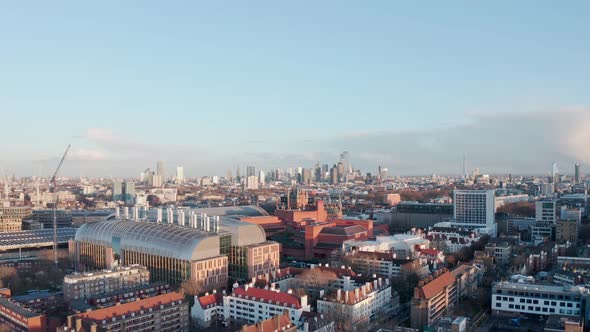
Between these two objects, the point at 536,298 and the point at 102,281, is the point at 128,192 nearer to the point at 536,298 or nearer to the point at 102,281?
the point at 102,281

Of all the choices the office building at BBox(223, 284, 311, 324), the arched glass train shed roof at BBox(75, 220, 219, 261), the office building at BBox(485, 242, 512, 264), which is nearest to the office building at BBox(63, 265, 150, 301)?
the arched glass train shed roof at BBox(75, 220, 219, 261)

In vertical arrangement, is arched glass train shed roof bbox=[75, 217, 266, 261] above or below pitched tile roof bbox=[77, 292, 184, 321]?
above

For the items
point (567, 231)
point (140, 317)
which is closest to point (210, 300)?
point (140, 317)

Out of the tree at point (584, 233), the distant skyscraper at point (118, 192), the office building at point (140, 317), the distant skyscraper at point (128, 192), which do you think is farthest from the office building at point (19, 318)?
the distant skyscraper at point (118, 192)

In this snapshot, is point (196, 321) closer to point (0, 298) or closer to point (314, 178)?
point (0, 298)

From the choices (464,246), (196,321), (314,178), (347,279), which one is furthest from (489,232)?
(314,178)

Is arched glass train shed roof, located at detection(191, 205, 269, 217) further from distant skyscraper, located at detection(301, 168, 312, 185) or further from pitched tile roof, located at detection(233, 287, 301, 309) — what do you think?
distant skyscraper, located at detection(301, 168, 312, 185)
